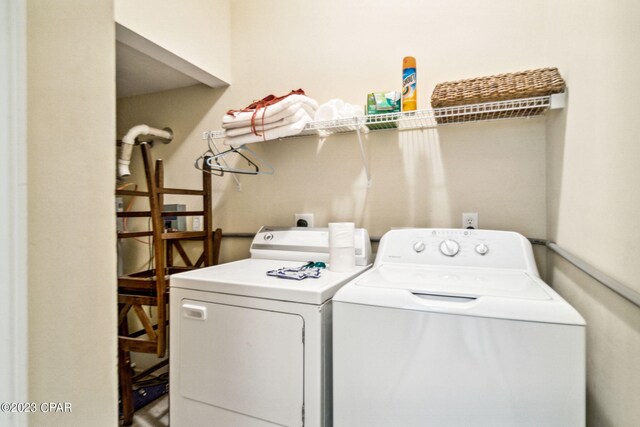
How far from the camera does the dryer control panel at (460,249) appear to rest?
52.9 inches

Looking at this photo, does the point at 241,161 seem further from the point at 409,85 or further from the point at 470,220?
the point at 470,220

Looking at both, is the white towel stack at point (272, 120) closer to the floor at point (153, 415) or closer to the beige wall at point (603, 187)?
the beige wall at point (603, 187)

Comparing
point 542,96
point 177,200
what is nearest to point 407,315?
point 542,96

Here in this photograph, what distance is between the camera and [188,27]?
1868 mm

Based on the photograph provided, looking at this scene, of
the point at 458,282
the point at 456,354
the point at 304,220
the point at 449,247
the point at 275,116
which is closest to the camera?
the point at 456,354

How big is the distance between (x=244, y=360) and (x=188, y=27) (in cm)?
183

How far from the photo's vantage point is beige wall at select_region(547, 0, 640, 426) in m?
0.76

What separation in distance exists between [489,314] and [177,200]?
2.21 meters

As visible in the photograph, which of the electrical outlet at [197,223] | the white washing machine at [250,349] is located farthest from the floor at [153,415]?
the electrical outlet at [197,223]

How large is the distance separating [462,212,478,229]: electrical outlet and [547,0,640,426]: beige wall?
37 cm

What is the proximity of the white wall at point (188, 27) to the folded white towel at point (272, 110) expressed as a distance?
1.68ft

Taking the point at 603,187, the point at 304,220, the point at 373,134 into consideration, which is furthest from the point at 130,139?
the point at 603,187

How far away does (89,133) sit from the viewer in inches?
27.3
